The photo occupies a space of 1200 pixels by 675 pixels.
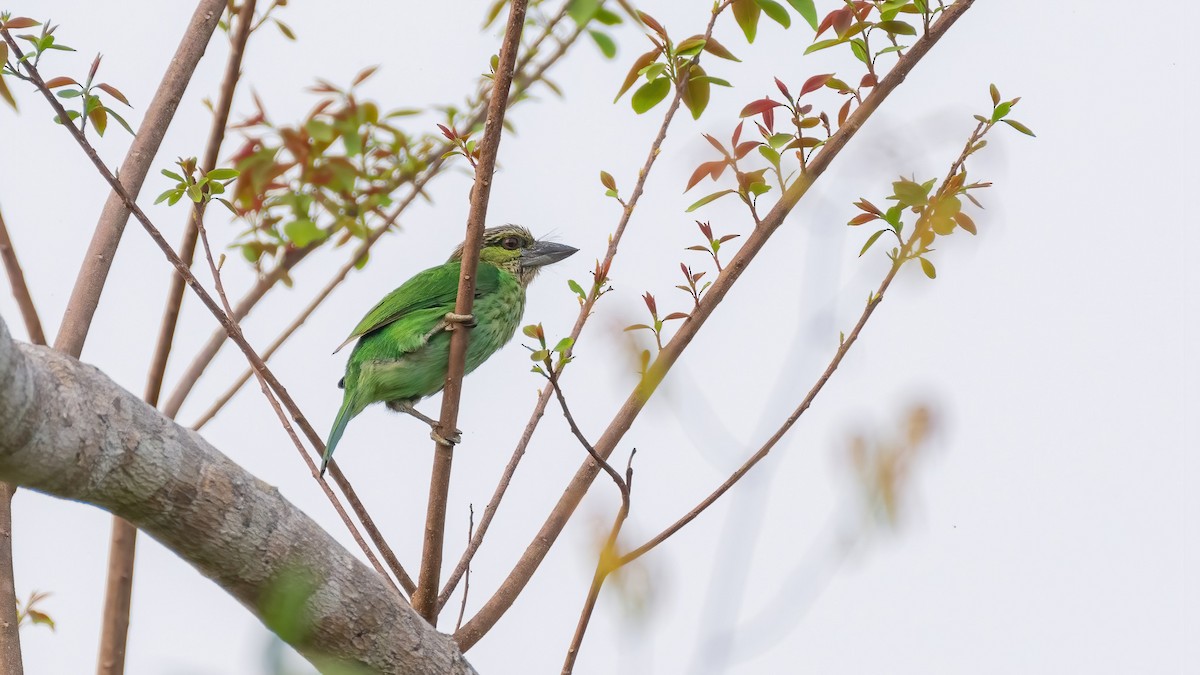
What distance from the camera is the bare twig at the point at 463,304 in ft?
9.06

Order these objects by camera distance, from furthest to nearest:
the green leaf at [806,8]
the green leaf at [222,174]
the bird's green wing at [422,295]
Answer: the bird's green wing at [422,295] → the green leaf at [222,174] → the green leaf at [806,8]

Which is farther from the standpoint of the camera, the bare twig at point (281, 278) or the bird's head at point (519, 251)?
the bird's head at point (519, 251)

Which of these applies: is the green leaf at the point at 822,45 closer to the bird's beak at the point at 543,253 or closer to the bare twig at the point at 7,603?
the bare twig at the point at 7,603

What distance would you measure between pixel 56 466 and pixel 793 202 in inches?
70.8

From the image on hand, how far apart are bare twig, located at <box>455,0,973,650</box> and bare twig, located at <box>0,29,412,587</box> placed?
0.82 feet

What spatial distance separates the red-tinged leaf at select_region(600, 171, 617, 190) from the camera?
3205 mm

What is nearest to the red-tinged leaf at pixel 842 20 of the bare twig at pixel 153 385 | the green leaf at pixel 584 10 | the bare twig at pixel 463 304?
the bare twig at pixel 463 304

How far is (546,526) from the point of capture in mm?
3174

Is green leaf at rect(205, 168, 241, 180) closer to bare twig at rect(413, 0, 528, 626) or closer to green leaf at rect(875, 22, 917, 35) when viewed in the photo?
bare twig at rect(413, 0, 528, 626)

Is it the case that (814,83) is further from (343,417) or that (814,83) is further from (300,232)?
(343,417)

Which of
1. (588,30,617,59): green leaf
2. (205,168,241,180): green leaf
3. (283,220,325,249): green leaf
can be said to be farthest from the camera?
(283,220,325,249): green leaf

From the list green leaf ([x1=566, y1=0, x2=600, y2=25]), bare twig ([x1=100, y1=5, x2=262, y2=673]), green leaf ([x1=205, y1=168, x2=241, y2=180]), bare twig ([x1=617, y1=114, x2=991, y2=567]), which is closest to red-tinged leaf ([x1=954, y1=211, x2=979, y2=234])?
bare twig ([x1=617, y1=114, x2=991, y2=567])

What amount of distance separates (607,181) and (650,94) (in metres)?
0.36

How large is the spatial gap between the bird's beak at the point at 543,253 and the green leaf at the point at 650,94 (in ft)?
7.65
